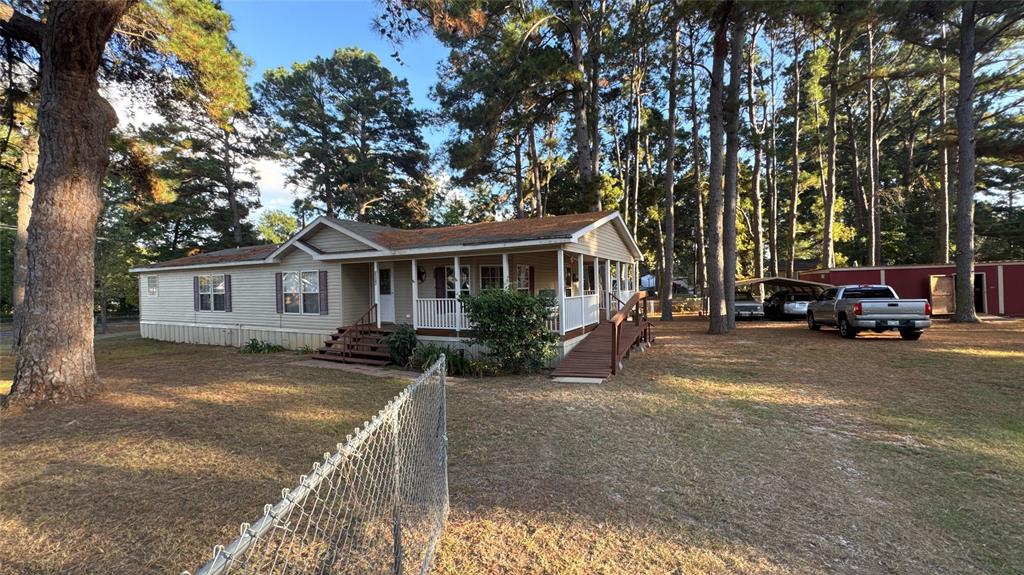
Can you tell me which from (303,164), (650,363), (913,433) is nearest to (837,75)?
(650,363)

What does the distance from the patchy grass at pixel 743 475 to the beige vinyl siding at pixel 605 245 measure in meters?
4.54

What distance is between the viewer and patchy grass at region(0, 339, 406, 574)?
2.99 m

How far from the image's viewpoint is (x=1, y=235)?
28.1 meters

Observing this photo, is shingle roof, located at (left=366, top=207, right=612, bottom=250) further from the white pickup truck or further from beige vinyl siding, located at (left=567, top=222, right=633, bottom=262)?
the white pickup truck

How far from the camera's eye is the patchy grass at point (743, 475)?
279cm

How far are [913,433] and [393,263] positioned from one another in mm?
12110

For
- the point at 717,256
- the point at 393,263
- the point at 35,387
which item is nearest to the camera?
the point at 35,387

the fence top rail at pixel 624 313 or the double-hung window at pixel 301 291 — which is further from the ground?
the double-hung window at pixel 301 291

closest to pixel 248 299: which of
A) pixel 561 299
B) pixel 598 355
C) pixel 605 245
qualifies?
pixel 561 299

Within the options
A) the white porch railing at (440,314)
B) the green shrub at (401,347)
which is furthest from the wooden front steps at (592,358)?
the green shrub at (401,347)

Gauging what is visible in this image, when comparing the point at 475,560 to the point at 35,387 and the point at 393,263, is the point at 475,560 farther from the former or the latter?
the point at 393,263

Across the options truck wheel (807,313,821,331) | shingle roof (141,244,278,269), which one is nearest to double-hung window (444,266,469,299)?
shingle roof (141,244,278,269)

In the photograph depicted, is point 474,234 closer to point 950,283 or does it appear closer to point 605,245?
point 605,245

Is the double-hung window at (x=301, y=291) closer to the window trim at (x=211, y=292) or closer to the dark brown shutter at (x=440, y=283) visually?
the window trim at (x=211, y=292)
